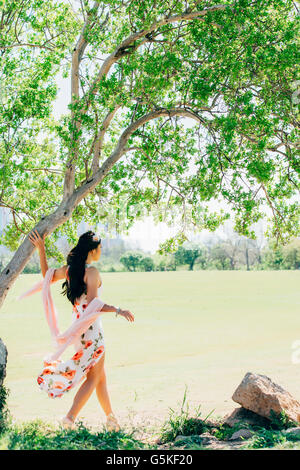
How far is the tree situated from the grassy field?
323cm

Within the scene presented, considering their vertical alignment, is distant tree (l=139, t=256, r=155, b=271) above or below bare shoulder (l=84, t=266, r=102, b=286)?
below

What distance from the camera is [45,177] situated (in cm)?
1085

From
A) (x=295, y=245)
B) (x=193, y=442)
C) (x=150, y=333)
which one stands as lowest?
(x=150, y=333)

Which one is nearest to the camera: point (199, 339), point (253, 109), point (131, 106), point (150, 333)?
point (253, 109)

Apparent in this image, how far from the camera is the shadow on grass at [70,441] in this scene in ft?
17.4

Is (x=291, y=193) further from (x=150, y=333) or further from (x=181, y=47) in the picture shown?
(x=150, y=333)

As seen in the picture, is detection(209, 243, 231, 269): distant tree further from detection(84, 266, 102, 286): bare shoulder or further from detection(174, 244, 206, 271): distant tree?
detection(84, 266, 102, 286): bare shoulder

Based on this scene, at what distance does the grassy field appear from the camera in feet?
34.4

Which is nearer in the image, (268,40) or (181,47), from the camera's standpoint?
(268,40)

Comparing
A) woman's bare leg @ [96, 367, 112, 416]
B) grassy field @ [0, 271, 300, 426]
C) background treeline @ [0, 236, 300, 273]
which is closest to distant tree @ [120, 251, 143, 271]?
background treeline @ [0, 236, 300, 273]

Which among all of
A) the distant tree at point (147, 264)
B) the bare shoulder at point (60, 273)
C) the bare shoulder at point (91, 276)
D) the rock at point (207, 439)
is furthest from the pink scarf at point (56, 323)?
the distant tree at point (147, 264)

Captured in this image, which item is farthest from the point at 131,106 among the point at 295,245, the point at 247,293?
the point at 295,245

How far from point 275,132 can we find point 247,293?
119 ft

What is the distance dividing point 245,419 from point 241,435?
2.16 feet
